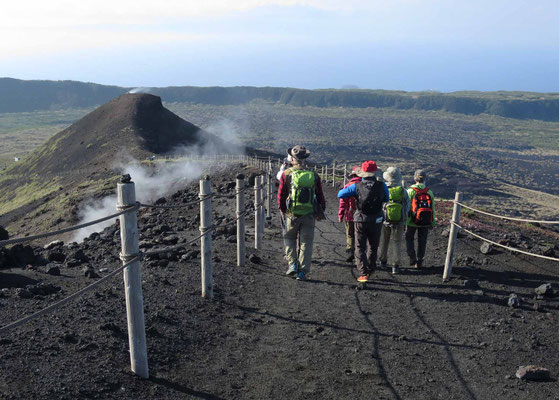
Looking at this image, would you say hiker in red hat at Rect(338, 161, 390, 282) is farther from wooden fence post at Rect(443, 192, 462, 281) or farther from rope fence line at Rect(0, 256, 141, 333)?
rope fence line at Rect(0, 256, 141, 333)

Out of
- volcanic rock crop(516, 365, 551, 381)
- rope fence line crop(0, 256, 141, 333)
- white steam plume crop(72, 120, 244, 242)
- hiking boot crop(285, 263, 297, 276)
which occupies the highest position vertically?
rope fence line crop(0, 256, 141, 333)

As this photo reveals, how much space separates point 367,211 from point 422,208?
4.34 ft

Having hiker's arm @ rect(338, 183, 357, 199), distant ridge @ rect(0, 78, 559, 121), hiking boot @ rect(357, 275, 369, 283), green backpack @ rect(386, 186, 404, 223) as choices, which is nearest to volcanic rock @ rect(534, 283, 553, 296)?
green backpack @ rect(386, 186, 404, 223)

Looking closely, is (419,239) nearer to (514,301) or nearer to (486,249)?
(486,249)

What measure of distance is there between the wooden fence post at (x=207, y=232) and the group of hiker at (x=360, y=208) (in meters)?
1.70

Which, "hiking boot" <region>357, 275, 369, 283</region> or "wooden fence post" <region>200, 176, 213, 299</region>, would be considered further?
"hiking boot" <region>357, 275, 369, 283</region>

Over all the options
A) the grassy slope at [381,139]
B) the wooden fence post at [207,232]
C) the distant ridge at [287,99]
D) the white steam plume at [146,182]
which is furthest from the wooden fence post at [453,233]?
the distant ridge at [287,99]

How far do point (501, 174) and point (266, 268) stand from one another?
76967 millimetres

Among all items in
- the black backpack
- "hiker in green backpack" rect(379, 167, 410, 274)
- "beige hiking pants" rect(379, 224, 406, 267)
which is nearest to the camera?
the black backpack

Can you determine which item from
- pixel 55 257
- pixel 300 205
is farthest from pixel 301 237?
pixel 55 257

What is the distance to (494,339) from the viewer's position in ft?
19.3

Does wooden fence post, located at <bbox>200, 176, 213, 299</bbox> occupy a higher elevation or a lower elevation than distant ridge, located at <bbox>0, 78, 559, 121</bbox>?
higher

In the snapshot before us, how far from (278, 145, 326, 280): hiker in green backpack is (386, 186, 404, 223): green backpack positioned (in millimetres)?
1288

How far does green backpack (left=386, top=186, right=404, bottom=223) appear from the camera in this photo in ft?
27.8
